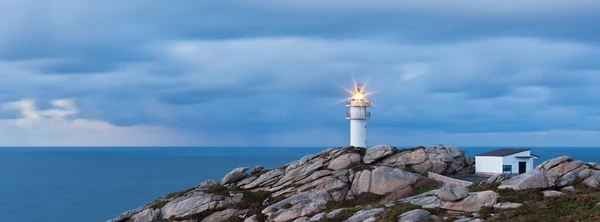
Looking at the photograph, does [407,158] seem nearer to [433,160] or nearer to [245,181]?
[433,160]

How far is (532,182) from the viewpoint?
33.3 m

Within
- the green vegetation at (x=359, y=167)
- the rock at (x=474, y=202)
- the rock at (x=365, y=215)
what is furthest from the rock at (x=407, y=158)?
the rock at (x=474, y=202)

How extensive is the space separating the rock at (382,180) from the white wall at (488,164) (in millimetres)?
9488

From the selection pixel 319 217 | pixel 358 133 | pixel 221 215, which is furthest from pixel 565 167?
pixel 358 133

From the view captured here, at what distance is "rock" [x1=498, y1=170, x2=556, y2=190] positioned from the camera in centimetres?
3319

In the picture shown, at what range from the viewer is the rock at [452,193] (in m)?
32.4

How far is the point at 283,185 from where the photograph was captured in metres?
45.2

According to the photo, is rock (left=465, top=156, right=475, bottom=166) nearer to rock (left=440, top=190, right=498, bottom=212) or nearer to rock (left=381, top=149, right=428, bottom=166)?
rock (left=381, top=149, right=428, bottom=166)

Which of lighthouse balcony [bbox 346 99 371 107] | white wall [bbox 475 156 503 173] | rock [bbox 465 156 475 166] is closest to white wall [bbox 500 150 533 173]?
white wall [bbox 475 156 503 173]

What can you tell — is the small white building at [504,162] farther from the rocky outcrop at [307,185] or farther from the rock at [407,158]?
the rock at [407,158]

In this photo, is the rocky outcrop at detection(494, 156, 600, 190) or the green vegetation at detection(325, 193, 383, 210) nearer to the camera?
the rocky outcrop at detection(494, 156, 600, 190)

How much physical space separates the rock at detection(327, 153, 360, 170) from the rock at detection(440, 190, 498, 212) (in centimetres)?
1473

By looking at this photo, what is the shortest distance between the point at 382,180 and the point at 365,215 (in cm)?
903

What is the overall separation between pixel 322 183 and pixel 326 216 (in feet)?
26.8
